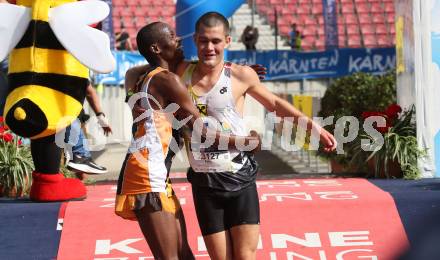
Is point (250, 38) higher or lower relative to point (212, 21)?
higher

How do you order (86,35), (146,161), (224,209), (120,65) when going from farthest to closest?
(120,65) < (86,35) < (224,209) < (146,161)

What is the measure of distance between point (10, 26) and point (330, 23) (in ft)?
45.3

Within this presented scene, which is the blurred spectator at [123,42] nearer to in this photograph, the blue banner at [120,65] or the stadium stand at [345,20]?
the blue banner at [120,65]

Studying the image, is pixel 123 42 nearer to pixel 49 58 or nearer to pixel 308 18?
pixel 308 18

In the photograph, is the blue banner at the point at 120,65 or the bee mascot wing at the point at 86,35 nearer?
the bee mascot wing at the point at 86,35

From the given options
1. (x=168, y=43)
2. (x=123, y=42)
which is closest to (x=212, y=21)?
(x=168, y=43)

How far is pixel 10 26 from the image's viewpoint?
5133mm

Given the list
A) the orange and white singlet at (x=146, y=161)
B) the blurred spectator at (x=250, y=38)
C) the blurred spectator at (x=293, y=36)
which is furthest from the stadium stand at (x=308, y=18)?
the orange and white singlet at (x=146, y=161)

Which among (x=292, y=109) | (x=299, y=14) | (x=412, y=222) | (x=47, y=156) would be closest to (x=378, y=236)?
(x=412, y=222)

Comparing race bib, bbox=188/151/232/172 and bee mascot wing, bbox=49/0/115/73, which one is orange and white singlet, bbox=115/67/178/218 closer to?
race bib, bbox=188/151/232/172

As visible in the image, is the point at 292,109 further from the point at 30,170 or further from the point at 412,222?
the point at 30,170

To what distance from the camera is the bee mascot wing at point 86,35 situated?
500cm

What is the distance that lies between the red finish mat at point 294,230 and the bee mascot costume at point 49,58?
673mm

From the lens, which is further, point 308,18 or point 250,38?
point 308,18
